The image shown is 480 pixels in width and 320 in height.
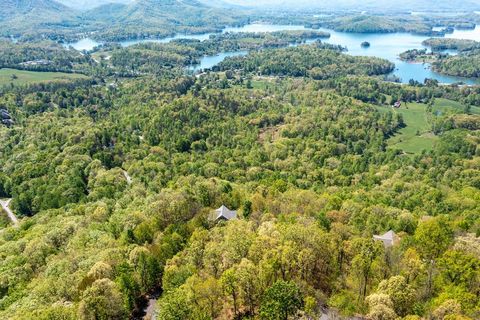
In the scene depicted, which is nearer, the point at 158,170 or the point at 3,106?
the point at 158,170

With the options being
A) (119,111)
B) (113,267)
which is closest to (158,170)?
(113,267)

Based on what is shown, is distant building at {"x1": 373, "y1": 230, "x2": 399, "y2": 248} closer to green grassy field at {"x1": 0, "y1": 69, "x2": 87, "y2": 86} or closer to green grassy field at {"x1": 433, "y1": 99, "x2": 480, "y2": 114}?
green grassy field at {"x1": 433, "y1": 99, "x2": 480, "y2": 114}

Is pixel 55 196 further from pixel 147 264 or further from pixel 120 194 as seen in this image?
pixel 147 264

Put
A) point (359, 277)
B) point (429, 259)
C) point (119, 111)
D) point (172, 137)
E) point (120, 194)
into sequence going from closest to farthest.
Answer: point (359, 277), point (429, 259), point (120, 194), point (172, 137), point (119, 111)

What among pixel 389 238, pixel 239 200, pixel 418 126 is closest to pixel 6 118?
pixel 239 200

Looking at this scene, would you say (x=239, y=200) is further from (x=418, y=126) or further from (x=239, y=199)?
(x=418, y=126)

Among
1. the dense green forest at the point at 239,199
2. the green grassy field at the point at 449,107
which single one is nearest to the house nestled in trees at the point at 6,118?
the dense green forest at the point at 239,199

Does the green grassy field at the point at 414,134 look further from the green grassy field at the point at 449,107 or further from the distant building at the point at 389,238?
the distant building at the point at 389,238

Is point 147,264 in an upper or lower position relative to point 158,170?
upper
